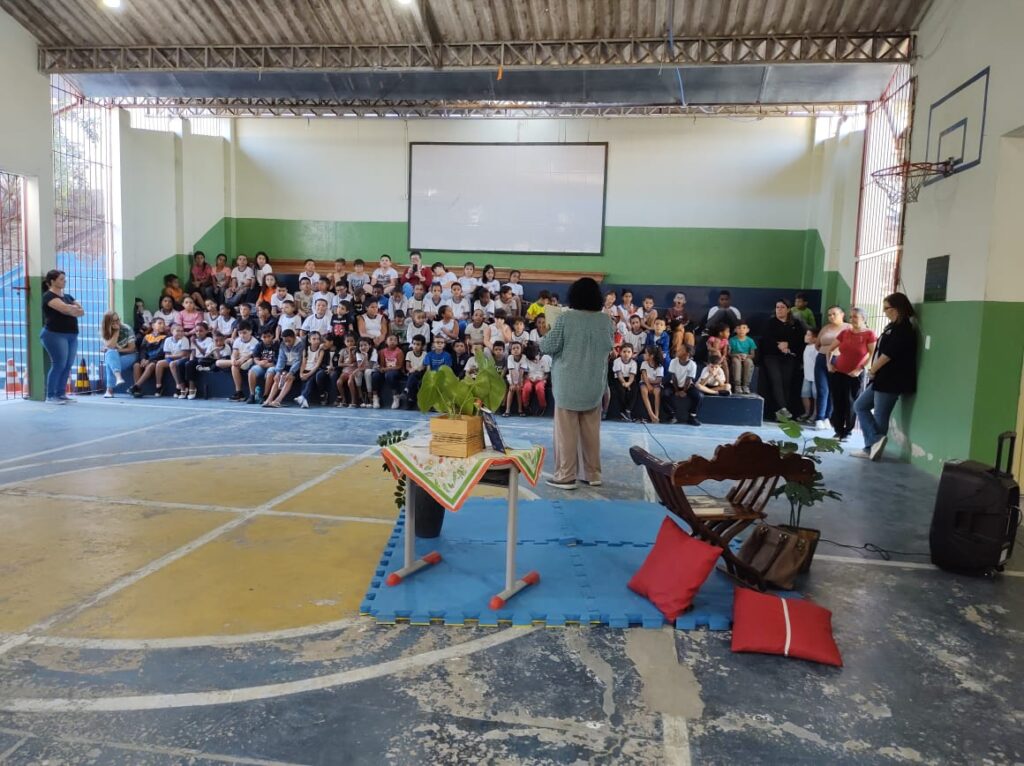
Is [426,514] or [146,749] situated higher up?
[426,514]

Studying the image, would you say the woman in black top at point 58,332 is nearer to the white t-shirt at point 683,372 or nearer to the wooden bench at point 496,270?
the wooden bench at point 496,270

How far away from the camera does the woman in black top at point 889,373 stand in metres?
7.52

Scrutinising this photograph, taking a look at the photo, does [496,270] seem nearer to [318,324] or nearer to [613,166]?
[613,166]

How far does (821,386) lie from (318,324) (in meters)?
7.57

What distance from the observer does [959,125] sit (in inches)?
270

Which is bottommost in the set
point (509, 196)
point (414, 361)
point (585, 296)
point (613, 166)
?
point (414, 361)

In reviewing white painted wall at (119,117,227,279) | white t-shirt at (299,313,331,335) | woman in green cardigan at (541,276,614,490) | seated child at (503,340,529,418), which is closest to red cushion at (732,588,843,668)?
woman in green cardigan at (541,276,614,490)

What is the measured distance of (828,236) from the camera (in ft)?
40.7

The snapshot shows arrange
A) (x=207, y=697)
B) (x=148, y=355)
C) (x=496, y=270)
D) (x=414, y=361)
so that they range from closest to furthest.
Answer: (x=207, y=697)
(x=414, y=361)
(x=148, y=355)
(x=496, y=270)

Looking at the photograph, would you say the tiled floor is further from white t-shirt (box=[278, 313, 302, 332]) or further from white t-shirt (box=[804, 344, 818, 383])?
white t-shirt (box=[278, 313, 302, 332])

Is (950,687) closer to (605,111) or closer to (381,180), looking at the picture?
(605,111)

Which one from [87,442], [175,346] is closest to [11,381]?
[175,346]

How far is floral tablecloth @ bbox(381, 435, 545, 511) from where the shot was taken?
3330mm

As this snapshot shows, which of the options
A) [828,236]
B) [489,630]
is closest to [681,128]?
[828,236]
